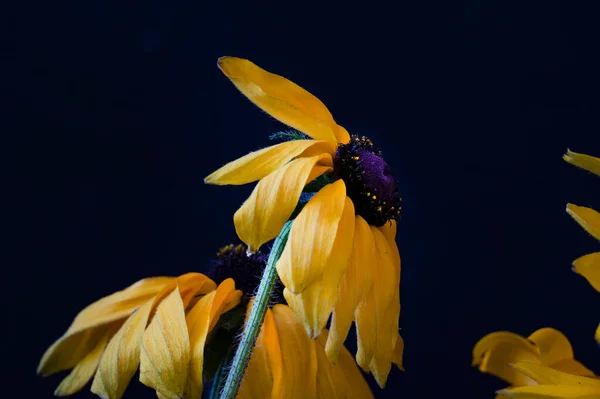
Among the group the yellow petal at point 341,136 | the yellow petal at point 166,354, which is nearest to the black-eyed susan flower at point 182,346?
the yellow petal at point 166,354

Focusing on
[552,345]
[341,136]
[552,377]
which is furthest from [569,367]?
[341,136]

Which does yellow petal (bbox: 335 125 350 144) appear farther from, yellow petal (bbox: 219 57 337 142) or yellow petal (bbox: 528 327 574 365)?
yellow petal (bbox: 528 327 574 365)

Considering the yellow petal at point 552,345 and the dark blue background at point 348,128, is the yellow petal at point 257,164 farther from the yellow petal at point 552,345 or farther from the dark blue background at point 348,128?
the dark blue background at point 348,128

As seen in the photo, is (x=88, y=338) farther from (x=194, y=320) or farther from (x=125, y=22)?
(x=125, y=22)

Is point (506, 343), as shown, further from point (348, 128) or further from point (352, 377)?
point (348, 128)

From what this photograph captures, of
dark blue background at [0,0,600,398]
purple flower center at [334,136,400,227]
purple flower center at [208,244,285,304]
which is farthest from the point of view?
dark blue background at [0,0,600,398]

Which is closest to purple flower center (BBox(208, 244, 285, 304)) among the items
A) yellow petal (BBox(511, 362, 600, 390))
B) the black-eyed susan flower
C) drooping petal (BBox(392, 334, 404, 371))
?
the black-eyed susan flower

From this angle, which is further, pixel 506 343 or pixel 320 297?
pixel 506 343
